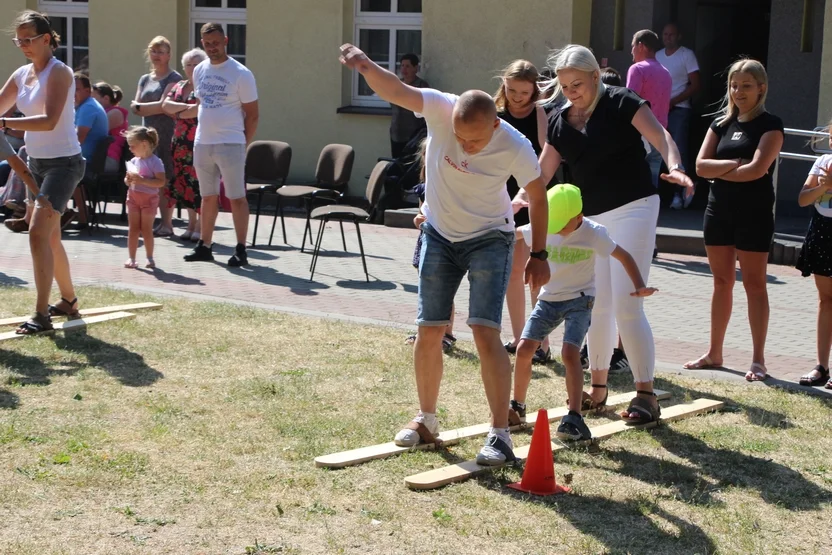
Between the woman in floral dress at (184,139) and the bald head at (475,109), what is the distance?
782 cm

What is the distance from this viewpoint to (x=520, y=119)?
24.4 ft

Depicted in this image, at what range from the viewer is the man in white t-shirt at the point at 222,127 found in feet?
36.9

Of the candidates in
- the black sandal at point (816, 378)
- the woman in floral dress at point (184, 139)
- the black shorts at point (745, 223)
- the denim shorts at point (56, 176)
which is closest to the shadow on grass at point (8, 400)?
the denim shorts at point (56, 176)

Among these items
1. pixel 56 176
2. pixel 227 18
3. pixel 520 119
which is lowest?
pixel 56 176

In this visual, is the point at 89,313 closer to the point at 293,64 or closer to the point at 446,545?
the point at 446,545

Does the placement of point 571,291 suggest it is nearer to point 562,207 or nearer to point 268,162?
point 562,207

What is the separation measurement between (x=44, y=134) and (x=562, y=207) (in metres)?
3.97

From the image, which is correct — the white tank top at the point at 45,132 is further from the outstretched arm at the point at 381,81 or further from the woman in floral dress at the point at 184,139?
the woman in floral dress at the point at 184,139

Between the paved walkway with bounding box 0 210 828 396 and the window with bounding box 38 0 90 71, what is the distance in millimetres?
6789

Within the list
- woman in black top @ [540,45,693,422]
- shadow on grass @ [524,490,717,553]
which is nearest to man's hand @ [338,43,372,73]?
woman in black top @ [540,45,693,422]

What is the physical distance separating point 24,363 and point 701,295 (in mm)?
6004

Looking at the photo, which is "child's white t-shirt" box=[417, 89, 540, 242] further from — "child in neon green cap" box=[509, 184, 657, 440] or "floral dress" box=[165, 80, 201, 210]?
"floral dress" box=[165, 80, 201, 210]

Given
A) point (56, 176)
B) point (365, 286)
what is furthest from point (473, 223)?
point (365, 286)

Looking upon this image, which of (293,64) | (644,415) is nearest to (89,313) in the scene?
(644,415)
